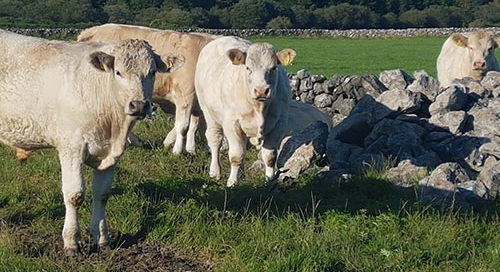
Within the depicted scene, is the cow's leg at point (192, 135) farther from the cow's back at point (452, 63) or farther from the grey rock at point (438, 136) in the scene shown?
the cow's back at point (452, 63)

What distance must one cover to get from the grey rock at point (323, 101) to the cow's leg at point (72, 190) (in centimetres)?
843

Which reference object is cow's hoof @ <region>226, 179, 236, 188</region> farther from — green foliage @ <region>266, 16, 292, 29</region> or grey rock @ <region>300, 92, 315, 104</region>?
green foliage @ <region>266, 16, 292, 29</region>

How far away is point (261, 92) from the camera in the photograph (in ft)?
30.4

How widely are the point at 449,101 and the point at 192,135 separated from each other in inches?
173

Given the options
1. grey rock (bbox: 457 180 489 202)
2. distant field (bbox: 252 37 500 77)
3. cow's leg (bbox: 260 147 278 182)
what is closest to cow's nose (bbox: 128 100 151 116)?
cow's leg (bbox: 260 147 278 182)

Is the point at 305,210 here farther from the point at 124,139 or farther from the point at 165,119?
the point at 165,119

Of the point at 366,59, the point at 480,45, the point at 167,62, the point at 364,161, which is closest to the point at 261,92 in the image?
the point at 167,62

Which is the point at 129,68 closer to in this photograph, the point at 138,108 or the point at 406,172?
the point at 138,108

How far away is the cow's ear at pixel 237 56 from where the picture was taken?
9.92m

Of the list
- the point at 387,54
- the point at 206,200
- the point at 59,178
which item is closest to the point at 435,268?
the point at 206,200

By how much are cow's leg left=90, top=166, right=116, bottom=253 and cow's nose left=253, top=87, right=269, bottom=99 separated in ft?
7.55

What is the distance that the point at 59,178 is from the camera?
9812mm

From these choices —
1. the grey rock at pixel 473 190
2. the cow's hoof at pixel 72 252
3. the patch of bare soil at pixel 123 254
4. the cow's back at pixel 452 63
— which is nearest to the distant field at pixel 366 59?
the cow's back at pixel 452 63

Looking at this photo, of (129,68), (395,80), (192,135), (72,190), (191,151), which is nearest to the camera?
(129,68)
